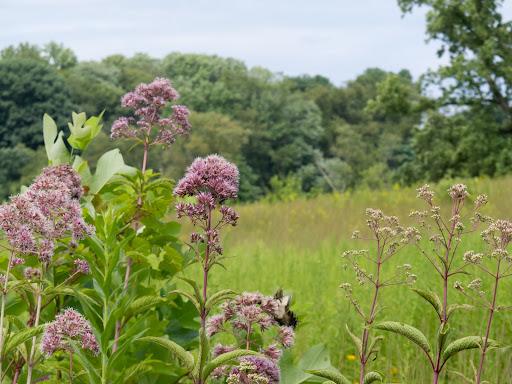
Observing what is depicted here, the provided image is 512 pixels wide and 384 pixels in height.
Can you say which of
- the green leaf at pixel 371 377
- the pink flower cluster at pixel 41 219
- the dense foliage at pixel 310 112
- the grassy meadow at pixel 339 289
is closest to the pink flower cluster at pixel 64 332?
the pink flower cluster at pixel 41 219

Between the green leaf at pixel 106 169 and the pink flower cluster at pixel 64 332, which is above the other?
the green leaf at pixel 106 169

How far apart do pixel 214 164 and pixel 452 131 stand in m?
29.8

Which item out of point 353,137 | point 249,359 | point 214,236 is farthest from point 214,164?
point 353,137

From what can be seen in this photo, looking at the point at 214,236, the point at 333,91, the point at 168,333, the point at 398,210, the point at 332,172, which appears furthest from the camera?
the point at 333,91

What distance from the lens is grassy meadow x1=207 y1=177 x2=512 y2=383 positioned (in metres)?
5.86

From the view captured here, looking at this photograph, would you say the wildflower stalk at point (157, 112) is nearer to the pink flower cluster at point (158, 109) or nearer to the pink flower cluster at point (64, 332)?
the pink flower cluster at point (158, 109)

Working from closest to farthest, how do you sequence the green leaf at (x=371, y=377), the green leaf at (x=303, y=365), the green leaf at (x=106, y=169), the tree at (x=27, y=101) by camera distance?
1. the green leaf at (x=371, y=377)
2. the green leaf at (x=303, y=365)
3. the green leaf at (x=106, y=169)
4. the tree at (x=27, y=101)

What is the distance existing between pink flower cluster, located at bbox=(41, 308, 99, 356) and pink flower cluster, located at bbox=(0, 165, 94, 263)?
0.21 m

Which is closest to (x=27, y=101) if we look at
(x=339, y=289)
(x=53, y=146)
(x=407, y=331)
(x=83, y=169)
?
(x=339, y=289)

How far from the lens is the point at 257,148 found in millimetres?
68375

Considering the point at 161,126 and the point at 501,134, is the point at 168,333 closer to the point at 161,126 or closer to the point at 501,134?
the point at 161,126

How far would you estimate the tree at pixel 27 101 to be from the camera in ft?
182

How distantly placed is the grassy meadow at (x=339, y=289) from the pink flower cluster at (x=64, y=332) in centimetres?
61

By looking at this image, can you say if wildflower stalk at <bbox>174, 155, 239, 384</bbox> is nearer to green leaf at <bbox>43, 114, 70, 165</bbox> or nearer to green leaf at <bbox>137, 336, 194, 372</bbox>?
green leaf at <bbox>137, 336, 194, 372</bbox>
